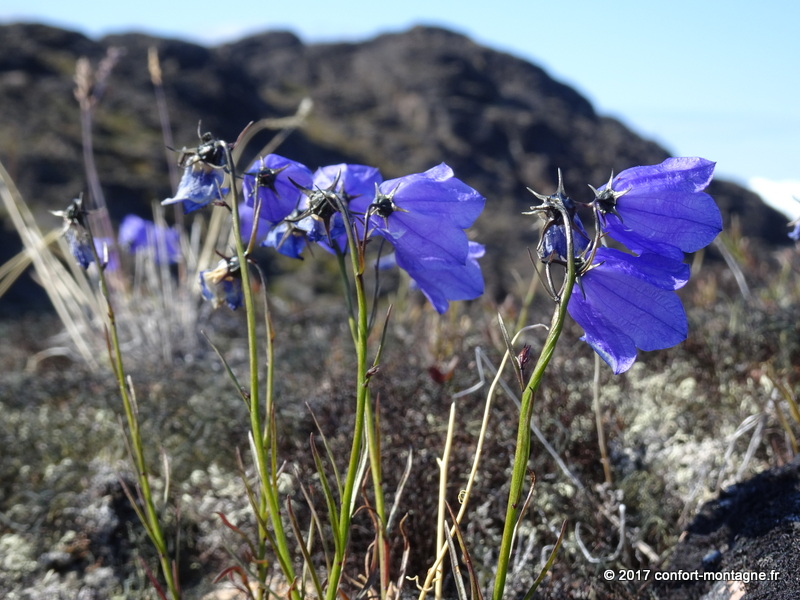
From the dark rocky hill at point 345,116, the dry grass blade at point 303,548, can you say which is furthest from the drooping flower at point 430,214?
the dark rocky hill at point 345,116

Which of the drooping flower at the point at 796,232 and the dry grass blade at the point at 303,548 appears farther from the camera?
the drooping flower at the point at 796,232

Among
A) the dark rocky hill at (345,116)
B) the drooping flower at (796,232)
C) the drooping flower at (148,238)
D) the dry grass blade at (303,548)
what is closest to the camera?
the dry grass blade at (303,548)

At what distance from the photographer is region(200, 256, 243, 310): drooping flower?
1.17 metres

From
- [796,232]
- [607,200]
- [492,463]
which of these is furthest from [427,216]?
[796,232]

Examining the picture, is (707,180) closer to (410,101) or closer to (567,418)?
(567,418)

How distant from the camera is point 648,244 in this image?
36.0 inches

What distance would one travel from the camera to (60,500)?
2.20m

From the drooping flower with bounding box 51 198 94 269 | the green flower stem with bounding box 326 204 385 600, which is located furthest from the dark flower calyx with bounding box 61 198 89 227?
the green flower stem with bounding box 326 204 385 600

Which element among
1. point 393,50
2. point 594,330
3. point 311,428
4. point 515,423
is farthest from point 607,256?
point 393,50

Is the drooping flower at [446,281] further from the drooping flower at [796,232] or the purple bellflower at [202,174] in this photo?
the drooping flower at [796,232]

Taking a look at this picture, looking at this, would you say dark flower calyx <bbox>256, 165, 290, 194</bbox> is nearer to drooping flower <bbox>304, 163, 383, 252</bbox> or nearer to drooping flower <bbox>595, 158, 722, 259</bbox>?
drooping flower <bbox>304, 163, 383, 252</bbox>

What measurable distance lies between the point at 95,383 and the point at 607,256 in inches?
111

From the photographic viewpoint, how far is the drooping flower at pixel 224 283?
1173 mm

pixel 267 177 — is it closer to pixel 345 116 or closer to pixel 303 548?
pixel 303 548
